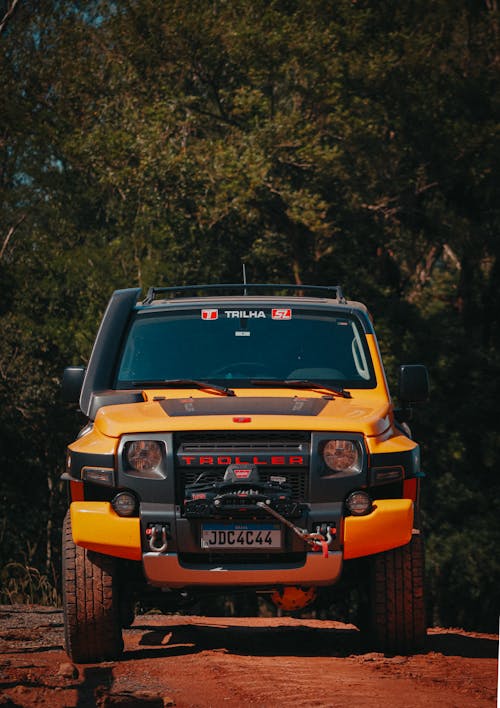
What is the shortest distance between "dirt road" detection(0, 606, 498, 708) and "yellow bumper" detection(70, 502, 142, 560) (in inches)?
25.7

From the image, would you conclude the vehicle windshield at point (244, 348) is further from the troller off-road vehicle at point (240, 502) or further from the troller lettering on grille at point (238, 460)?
the troller lettering on grille at point (238, 460)

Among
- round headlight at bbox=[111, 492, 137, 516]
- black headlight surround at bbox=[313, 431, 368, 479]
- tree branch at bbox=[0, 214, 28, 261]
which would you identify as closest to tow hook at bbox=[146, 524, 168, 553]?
round headlight at bbox=[111, 492, 137, 516]

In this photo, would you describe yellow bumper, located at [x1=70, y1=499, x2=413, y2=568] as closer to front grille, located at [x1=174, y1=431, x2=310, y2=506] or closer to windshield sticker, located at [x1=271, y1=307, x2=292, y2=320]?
front grille, located at [x1=174, y1=431, x2=310, y2=506]

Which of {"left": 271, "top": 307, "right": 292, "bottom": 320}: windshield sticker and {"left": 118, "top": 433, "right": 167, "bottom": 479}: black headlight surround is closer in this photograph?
{"left": 118, "top": 433, "right": 167, "bottom": 479}: black headlight surround

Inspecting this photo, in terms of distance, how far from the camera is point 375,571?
749 centimetres

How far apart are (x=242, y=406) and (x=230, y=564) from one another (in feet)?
2.88

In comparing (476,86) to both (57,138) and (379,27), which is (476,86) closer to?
(379,27)

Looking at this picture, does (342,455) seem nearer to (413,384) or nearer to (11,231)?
(413,384)

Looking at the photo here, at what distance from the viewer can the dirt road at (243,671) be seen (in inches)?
244

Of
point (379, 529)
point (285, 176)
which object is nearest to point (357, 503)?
point (379, 529)

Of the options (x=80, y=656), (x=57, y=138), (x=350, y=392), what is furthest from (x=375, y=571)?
(x=57, y=138)

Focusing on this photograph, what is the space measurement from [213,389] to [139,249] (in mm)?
20455

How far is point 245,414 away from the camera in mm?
7223

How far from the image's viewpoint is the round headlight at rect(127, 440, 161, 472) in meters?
7.14
